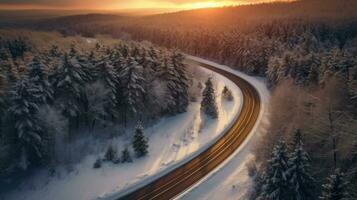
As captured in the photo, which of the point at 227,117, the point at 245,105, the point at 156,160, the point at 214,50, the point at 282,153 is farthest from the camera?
the point at 214,50

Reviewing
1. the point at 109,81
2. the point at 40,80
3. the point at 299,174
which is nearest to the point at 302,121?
the point at 299,174

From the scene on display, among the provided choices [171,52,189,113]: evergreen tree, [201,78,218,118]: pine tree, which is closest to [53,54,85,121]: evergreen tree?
[171,52,189,113]: evergreen tree

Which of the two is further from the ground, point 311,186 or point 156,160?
point 311,186

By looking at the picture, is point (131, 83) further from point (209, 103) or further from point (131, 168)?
point (131, 168)

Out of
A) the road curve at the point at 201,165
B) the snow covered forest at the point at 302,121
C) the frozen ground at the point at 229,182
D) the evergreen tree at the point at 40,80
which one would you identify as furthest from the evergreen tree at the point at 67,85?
the frozen ground at the point at 229,182

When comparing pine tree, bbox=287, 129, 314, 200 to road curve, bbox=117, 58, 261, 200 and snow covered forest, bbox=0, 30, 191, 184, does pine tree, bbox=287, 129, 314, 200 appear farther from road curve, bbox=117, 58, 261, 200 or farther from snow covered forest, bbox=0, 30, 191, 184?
snow covered forest, bbox=0, 30, 191, 184

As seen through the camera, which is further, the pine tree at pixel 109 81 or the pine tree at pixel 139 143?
the pine tree at pixel 109 81

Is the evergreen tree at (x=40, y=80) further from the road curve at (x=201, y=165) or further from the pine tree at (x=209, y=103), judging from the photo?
the pine tree at (x=209, y=103)

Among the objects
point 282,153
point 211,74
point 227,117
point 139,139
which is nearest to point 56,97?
point 139,139

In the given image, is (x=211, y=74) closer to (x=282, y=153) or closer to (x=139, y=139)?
(x=139, y=139)
